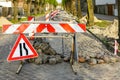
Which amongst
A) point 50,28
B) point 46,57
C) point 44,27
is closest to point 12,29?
point 44,27

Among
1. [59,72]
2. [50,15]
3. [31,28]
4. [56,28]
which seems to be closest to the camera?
[59,72]

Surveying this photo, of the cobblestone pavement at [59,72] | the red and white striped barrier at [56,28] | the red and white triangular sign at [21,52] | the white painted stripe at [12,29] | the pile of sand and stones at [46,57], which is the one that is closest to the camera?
the red and white triangular sign at [21,52]

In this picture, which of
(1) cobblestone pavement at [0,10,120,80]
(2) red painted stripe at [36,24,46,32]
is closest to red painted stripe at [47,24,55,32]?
(2) red painted stripe at [36,24,46,32]

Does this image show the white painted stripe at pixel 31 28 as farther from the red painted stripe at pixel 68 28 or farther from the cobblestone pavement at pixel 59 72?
the cobblestone pavement at pixel 59 72

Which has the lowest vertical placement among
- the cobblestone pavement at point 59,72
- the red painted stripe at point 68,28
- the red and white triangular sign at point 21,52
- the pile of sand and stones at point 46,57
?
the cobblestone pavement at point 59,72

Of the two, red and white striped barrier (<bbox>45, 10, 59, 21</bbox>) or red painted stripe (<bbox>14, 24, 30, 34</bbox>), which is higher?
red painted stripe (<bbox>14, 24, 30, 34</bbox>)

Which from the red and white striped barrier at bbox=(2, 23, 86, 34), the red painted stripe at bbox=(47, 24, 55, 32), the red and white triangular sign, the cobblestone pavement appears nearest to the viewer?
the red and white triangular sign

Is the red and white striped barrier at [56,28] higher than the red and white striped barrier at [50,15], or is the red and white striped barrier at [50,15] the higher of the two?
the red and white striped barrier at [56,28]

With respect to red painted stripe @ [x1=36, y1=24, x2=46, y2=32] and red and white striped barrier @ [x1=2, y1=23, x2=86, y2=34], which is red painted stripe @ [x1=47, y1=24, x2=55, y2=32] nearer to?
red and white striped barrier @ [x1=2, y1=23, x2=86, y2=34]

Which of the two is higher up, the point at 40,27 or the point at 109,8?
the point at 40,27

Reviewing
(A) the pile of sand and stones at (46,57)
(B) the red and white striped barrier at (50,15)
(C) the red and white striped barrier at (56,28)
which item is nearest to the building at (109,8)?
(B) the red and white striped barrier at (50,15)

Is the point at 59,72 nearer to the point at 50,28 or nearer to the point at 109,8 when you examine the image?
the point at 50,28

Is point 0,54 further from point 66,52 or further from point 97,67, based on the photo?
point 97,67

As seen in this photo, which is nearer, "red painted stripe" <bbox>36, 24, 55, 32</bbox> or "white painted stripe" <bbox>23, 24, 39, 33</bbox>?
"white painted stripe" <bbox>23, 24, 39, 33</bbox>
